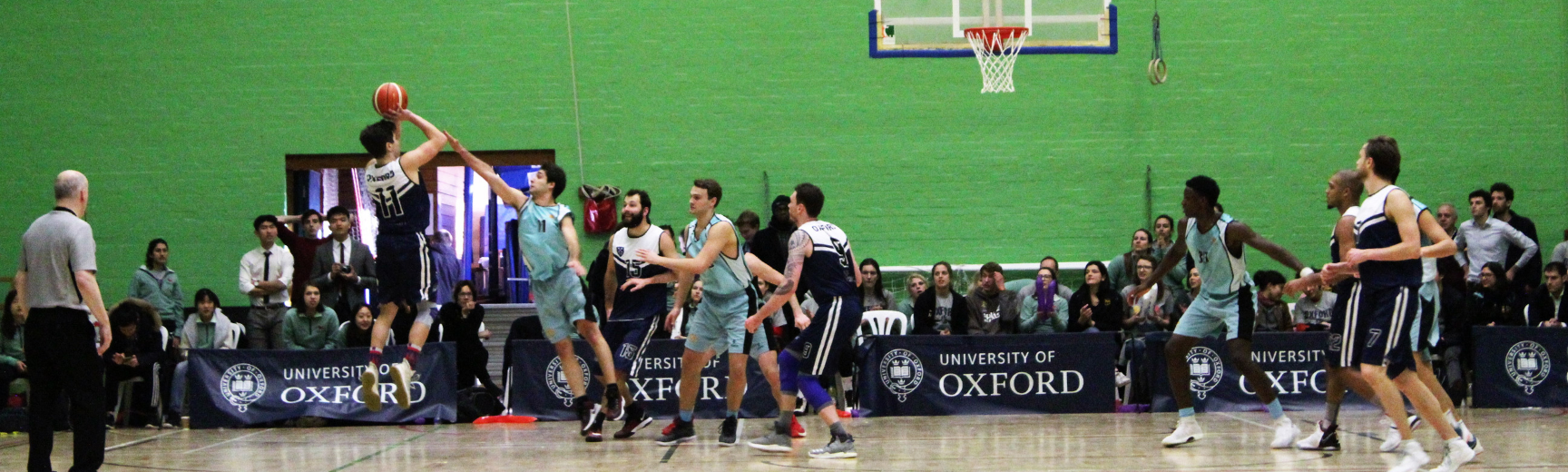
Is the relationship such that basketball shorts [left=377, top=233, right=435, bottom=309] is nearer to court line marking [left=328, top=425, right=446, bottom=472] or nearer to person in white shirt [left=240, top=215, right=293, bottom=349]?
court line marking [left=328, top=425, right=446, bottom=472]

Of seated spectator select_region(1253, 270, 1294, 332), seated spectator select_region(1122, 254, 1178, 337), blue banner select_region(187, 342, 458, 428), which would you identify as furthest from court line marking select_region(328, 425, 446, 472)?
seated spectator select_region(1253, 270, 1294, 332)

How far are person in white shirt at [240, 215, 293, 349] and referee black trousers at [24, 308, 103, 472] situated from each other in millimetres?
6138

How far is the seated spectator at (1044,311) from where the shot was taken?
485 inches

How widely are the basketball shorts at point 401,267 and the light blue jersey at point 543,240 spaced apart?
0.80 m

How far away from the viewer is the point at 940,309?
40.2 feet

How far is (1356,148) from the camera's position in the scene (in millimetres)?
14203

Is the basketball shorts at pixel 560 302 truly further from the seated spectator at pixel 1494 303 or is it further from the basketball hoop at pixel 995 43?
the seated spectator at pixel 1494 303

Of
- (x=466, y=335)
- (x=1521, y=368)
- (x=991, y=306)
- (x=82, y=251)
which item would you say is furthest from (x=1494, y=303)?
(x=82, y=251)

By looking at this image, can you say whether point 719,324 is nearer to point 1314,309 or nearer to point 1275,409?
point 1275,409

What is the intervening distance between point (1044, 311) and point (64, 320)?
8567mm

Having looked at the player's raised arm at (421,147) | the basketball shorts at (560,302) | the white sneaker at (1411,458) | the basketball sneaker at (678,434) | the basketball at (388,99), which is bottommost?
the basketball sneaker at (678,434)

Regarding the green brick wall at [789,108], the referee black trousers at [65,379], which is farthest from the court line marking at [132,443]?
the green brick wall at [789,108]

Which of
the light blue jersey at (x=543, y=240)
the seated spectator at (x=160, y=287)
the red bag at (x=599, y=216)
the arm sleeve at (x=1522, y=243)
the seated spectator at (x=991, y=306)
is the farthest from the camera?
the red bag at (x=599, y=216)

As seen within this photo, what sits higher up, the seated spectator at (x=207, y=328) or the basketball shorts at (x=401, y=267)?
the basketball shorts at (x=401, y=267)
